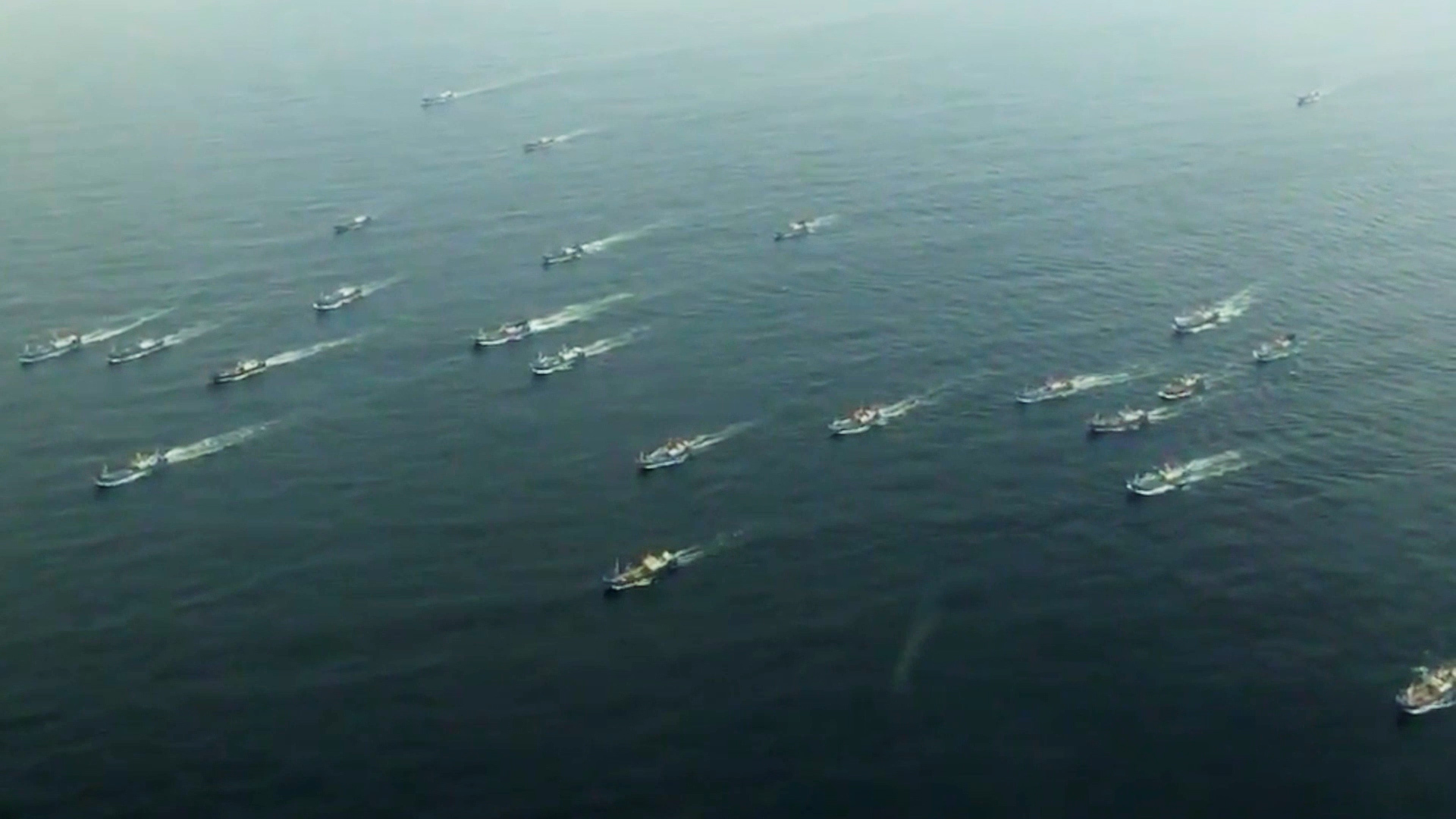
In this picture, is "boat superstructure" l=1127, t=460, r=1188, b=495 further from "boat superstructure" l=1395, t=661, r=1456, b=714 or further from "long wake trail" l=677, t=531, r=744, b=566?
"long wake trail" l=677, t=531, r=744, b=566

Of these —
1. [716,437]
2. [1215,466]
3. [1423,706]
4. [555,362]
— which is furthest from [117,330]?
[1423,706]

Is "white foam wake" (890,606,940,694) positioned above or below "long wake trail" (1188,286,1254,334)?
below

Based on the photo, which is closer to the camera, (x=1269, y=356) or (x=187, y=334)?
(x=1269, y=356)

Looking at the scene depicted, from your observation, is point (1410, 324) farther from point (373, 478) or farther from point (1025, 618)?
point (373, 478)

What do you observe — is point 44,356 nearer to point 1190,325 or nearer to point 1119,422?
point 1119,422

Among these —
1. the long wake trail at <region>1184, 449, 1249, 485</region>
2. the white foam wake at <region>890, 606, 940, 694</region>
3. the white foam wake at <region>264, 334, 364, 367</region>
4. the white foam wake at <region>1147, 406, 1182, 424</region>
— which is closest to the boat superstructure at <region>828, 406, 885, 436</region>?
the white foam wake at <region>1147, 406, 1182, 424</region>
